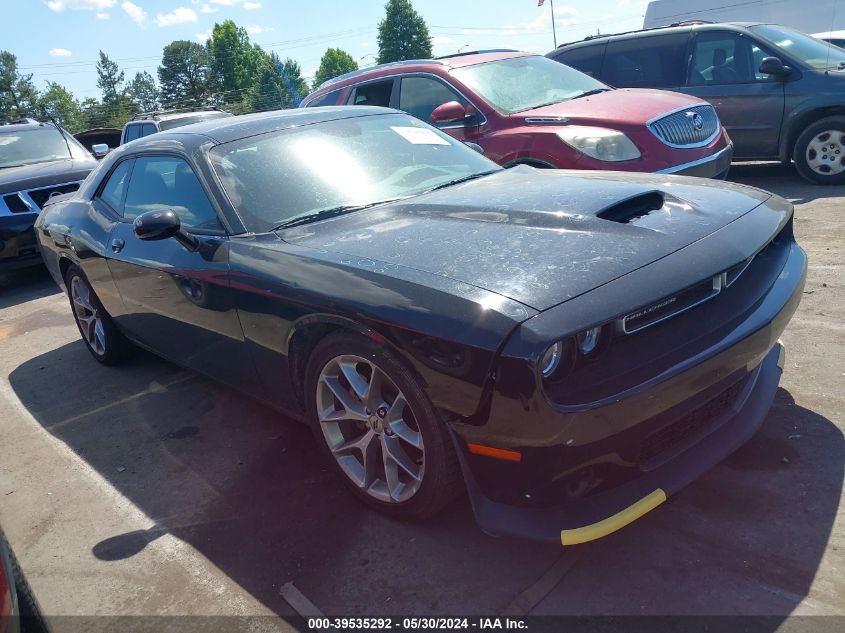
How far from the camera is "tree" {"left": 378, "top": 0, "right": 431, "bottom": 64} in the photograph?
83.3 metres

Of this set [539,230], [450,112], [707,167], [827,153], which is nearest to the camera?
[539,230]

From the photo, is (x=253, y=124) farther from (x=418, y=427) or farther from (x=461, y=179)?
(x=418, y=427)

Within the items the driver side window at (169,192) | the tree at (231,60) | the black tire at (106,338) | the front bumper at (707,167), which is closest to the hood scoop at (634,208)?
the driver side window at (169,192)

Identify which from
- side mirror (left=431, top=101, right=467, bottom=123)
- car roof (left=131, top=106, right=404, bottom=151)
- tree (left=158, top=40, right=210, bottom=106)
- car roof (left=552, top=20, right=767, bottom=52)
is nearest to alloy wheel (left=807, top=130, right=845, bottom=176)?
car roof (left=552, top=20, right=767, bottom=52)

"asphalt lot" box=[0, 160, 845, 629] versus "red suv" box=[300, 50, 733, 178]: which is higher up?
"red suv" box=[300, 50, 733, 178]

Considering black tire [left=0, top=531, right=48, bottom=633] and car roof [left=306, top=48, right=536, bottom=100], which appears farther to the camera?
car roof [left=306, top=48, right=536, bottom=100]

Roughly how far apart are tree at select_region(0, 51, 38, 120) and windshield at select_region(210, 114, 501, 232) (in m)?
90.9

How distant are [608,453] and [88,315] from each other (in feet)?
13.5

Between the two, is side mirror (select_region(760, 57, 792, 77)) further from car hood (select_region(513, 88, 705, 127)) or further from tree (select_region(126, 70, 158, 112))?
tree (select_region(126, 70, 158, 112))

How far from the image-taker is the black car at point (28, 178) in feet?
25.5

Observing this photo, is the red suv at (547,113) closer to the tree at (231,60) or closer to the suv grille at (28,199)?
the suv grille at (28,199)

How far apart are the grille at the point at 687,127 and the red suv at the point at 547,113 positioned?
0.03ft

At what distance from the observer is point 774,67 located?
24.3 feet

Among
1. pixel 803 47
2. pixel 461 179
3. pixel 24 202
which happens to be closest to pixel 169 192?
pixel 461 179
